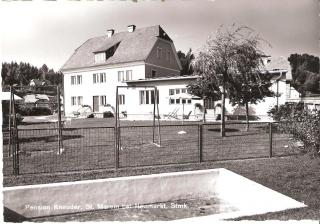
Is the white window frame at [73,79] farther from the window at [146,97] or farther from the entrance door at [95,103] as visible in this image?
the window at [146,97]

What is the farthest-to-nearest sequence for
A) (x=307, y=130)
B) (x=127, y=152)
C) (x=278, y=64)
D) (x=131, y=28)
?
1. (x=131, y=28)
2. (x=278, y=64)
3. (x=127, y=152)
4. (x=307, y=130)

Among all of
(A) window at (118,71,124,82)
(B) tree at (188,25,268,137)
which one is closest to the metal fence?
(B) tree at (188,25,268,137)

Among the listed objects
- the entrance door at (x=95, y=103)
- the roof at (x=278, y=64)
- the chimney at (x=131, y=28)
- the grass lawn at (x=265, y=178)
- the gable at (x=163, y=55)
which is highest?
the chimney at (x=131, y=28)

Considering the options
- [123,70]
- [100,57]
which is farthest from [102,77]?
[123,70]

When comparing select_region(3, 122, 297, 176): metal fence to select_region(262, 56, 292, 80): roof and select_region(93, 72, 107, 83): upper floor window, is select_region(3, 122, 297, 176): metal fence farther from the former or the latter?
select_region(93, 72, 107, 83): upper floor window

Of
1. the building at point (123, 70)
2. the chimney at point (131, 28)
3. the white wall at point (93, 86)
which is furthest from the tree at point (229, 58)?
the chimney at point (131, 28)

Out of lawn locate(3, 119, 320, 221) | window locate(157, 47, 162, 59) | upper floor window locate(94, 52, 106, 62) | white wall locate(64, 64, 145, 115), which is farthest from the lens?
upper floor window locate(94, 52, 106, 62)

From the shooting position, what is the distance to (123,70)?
32375mm

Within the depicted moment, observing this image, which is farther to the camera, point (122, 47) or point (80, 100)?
point (80, 100)

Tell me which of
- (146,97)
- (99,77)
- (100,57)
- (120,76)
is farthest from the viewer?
(100,57)

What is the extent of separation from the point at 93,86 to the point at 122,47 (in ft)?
15.7

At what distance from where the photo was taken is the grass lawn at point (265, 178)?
17.7ft

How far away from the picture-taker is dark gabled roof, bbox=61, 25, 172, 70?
32.3 meters

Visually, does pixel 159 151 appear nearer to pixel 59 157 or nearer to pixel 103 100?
pixel 59 157
